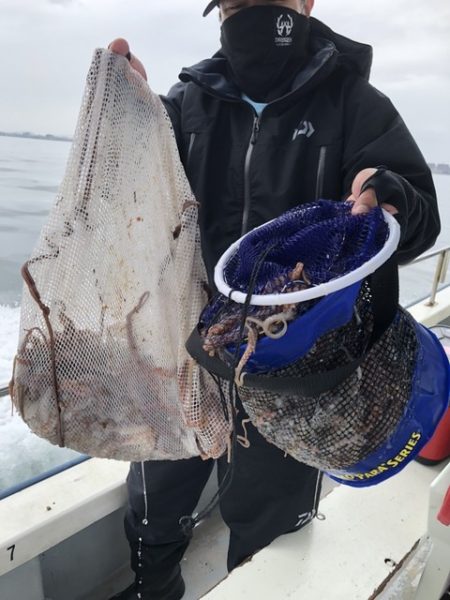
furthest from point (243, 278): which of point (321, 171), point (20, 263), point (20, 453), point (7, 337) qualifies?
point (20, 263)

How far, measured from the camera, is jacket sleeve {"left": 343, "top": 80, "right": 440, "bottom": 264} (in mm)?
765

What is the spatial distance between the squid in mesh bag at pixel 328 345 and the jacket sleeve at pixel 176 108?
545mm

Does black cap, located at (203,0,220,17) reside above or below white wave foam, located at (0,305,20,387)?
above

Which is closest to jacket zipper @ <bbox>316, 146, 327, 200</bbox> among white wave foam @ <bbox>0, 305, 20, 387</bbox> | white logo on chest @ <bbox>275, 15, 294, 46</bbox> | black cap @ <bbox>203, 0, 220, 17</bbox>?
white logo on chest @ <bbox>275, 15, 294, 46</bbox>

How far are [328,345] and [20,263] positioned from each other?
9.51 ft

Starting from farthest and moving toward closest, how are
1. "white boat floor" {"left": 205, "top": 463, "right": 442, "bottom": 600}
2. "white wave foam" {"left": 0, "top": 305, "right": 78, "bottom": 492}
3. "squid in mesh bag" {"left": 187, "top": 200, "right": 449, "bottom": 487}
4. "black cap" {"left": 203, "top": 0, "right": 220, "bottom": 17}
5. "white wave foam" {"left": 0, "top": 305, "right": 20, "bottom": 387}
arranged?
"white wave foam" {"left": 0, "top": 305, "right": 20, "bottom": 387} → "white wave foam" {"left": 0, "top": 305, "right": 78, "bottom": 492} → "white boat floor" {"left": 205, "top": 463, "right": 442, "bottom": 600} → "black cap" {"left": 203, "top": 0, "right": 220, "bottom": 17} → "squid in mesh bag" {"left": 187, "top": 200, "right": 449, "bottom": 487}

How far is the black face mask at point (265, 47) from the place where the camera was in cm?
102

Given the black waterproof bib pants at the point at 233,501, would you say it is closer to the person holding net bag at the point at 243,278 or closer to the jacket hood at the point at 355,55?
the person holding net bag at the point at 243,278

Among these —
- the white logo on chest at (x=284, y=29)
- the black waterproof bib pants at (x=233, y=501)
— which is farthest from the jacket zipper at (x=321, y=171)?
the black waterproof bib pants at (x=233, y=501)

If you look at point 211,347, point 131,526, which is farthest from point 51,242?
point 131,526

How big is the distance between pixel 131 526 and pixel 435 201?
47.0 inches

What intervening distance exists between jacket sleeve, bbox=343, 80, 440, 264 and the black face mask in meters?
0.17

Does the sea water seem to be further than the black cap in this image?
Yes

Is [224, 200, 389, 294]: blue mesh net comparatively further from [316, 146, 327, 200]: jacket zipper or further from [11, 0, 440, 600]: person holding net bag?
[316, 146, 327, 200]: jacket zipper
